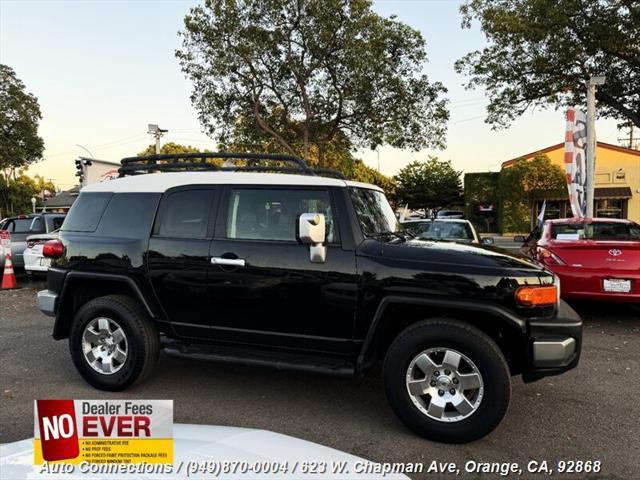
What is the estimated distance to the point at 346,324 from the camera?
11.9ft

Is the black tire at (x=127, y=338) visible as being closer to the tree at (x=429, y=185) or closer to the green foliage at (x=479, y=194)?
the green foliage at (x=479, y=194)

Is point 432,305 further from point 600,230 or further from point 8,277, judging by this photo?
point 8,277

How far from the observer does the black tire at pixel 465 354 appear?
3221 millimetres

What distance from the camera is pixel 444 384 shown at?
336 centimetres

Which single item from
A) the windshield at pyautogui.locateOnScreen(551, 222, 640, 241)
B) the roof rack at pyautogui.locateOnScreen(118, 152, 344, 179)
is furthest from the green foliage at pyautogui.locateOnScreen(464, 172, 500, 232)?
the roof rack at pyautogui.locateOnScreen(118, 152, 344, 179)

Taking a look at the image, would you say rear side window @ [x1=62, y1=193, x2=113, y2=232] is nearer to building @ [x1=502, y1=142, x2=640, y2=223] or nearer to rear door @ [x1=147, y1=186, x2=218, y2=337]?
rear door @ [x1=147, y1=186, x2=218, y2=337]

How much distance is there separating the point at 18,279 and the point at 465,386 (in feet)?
40.7

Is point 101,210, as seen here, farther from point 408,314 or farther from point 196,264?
point 408,314

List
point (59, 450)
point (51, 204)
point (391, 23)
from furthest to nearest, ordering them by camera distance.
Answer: point (51, 204), point (391, 23), point (59, 450)

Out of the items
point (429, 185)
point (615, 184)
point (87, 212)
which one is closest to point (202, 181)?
point (87, 212)

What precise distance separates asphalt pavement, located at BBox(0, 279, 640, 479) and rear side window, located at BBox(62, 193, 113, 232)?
147 centimetres

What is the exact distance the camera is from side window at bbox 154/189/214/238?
13.6 feet

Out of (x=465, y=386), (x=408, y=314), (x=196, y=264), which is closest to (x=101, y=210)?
(x=196, y=264)

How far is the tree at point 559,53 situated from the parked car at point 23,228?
14.1 m
